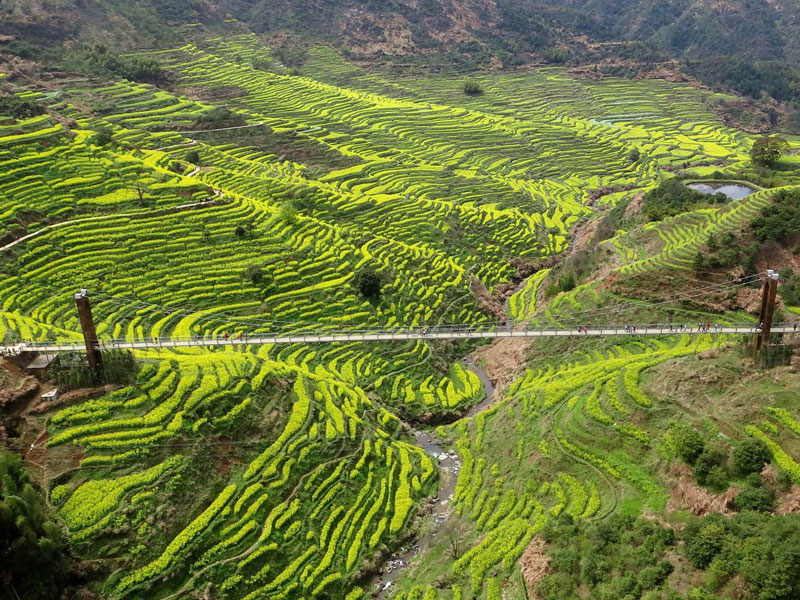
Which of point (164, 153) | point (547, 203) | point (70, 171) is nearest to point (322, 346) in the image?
point (70, 171)

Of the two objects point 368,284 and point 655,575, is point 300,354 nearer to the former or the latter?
point 368,284

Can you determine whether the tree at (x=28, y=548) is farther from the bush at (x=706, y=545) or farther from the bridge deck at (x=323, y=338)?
the bush at (x=706, y=545)

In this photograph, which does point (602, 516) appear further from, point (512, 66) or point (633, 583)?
point (512, 66)

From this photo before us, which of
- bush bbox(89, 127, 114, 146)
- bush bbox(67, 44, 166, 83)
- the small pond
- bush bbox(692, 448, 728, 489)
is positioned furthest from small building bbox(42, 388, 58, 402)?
bush bbox(67, 44, 166, 83)

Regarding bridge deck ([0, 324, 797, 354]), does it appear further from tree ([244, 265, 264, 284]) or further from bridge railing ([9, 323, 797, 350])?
tree ([244, 265, 264, 284])

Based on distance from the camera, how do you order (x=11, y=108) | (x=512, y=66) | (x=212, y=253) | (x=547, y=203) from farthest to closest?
1. (x=512, y=66)
2. (x=547, y=203)
3. (x=11, y=108)
4. (x=212, y=253)

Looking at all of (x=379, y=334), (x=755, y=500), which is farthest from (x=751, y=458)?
(x=379, y=334)
